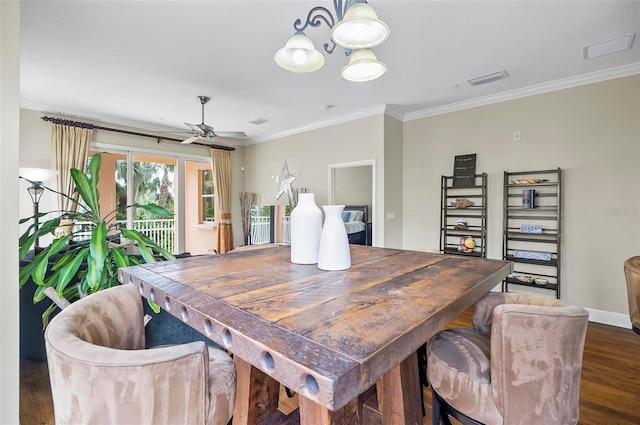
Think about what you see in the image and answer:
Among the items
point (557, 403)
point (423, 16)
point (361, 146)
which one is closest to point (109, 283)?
point (557, 403)

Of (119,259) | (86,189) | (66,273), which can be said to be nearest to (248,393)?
(119,259)

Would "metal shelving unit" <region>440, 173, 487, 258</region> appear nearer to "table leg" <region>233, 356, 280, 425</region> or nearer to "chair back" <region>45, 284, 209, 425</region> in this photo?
"table leg" <region>233, 356, 280, 425</region>

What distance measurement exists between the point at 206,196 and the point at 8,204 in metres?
5.05

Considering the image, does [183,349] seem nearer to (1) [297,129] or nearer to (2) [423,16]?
(2) [423,16]

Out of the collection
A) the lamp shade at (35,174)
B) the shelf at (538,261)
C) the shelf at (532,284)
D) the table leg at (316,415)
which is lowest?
the shelf at (532,284)

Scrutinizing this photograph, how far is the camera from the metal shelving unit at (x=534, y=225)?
333 cm

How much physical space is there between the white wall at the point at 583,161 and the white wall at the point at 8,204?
4274mm

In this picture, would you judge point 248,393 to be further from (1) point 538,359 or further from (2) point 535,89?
(2) point 535,89

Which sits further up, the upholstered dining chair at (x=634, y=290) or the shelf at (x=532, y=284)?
the upholstered dining chair at (x=634, y=290)

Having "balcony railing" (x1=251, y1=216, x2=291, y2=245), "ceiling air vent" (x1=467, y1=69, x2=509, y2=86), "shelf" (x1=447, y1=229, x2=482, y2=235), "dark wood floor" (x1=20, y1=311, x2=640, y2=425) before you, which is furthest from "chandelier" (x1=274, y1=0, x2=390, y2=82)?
"balcony railing" (x1=251, y1=216, x2=291, y2=245)

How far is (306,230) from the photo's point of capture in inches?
52.8

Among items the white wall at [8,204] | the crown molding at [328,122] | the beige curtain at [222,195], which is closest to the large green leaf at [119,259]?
the white wall at [8,204]

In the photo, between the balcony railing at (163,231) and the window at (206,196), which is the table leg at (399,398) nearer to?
the balcony railing at (163,231)

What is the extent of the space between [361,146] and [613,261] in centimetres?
316
